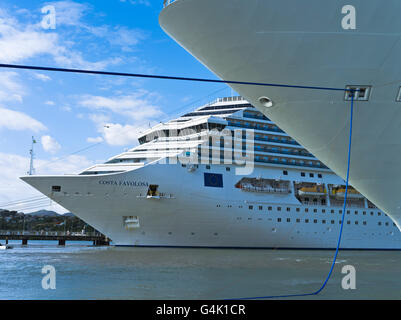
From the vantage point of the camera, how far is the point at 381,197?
360 inches

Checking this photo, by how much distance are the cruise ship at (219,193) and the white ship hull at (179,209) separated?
53mm

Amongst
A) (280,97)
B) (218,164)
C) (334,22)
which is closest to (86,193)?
(218,164)

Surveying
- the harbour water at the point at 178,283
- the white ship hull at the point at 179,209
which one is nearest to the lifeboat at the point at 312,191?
the white ship hull at the point at 179,209

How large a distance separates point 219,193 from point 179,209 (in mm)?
2545

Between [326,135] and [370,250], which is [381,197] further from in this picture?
[370,250]

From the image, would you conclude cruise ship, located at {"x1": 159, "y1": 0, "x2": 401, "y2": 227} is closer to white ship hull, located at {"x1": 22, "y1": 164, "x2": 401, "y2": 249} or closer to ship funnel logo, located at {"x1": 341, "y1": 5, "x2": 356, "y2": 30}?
ship funnel logo, located at {"x1": 341, "y1": 5, "x2": 356, "y2": 30}

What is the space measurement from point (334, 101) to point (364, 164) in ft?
5.46

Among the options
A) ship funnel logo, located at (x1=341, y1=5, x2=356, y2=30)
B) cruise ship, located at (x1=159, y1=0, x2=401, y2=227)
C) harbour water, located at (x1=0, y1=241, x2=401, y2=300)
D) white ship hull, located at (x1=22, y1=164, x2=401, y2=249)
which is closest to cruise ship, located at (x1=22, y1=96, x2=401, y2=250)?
white ship hull, located at (x1=22, y1=164, x2=401, y2=249)

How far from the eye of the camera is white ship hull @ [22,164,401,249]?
68.5 ft

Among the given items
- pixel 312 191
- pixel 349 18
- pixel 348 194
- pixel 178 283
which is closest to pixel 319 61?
pixel 349 18

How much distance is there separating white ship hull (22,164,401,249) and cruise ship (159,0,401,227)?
518 inches

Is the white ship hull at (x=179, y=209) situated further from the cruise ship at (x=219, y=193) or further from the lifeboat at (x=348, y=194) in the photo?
the lifeboat at (x=348, y=194)
